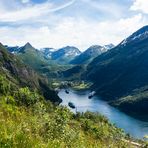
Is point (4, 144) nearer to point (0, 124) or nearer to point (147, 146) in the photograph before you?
point (0, 124)

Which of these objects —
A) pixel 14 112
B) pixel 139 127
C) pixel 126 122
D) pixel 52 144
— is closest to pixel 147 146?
pixel 14 112

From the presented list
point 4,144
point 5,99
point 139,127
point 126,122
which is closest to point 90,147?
point 4,144

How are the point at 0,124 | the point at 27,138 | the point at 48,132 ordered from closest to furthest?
the point at 27,138 < the point at 0,124 < the point at 48,132

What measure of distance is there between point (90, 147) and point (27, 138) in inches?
84.1

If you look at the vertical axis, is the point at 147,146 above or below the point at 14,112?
below

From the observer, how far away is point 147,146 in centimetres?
1522

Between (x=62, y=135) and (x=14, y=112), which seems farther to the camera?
(x=62, y=135)

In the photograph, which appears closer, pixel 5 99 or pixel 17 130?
pixel 17 130

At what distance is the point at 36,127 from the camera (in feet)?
26.9

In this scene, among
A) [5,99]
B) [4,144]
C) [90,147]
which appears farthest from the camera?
[5,99]

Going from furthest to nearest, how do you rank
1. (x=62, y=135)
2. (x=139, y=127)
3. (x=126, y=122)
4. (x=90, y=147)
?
(x=126, y=122) → (x=139, y=127) → (x=62, y=135) → (x=90, y=147)

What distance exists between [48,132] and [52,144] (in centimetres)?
258

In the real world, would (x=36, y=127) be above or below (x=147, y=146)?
above

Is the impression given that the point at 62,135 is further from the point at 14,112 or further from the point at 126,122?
the point at 126,122
